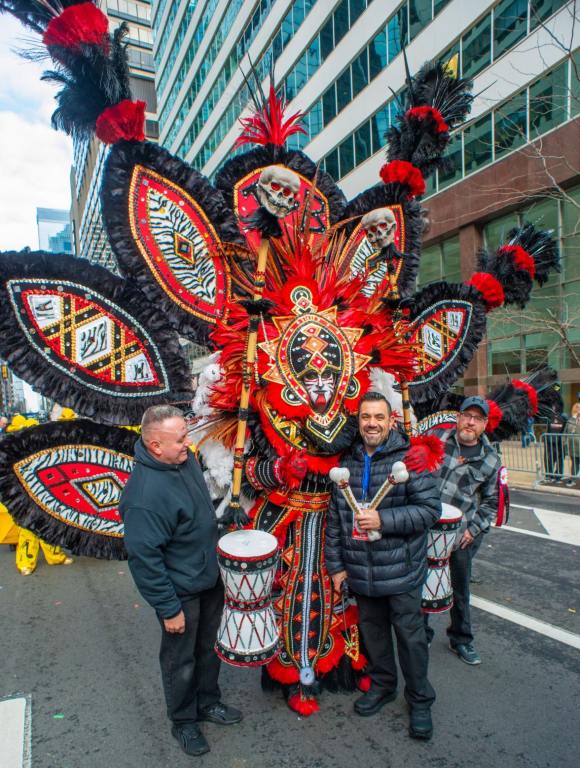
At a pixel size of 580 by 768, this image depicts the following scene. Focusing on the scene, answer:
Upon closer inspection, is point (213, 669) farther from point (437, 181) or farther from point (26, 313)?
point (437, 181)

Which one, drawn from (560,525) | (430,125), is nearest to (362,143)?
(560,525)

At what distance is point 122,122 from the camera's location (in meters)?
2.43

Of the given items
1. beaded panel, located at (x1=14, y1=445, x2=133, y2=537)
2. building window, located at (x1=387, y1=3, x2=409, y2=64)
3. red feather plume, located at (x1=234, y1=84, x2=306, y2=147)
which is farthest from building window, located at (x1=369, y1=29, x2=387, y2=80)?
beaded panel, located at (x1=14, y1=445, x2=133, y2=537)

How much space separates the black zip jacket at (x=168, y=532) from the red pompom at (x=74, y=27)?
188 cm

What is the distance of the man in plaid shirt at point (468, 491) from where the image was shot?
3043 mm

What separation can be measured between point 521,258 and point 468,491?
6.02 feet

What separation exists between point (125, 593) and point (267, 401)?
277 centimetres

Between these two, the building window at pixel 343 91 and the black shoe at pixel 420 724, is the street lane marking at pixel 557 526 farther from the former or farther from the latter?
the building window at pixel 343 91

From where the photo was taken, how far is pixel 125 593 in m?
4.33

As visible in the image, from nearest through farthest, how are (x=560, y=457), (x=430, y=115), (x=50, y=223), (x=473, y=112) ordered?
(x=430, y=115)
(x=560, y=457)
(x=473, y=112)
(x=50, y=223)

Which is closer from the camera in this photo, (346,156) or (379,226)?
(379,226)

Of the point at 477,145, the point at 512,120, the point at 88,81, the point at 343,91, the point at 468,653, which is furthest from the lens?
the point at 343,91

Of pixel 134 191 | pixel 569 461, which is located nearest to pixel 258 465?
pixel 134 191

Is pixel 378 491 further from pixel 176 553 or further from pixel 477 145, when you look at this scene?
pixel 477 145
